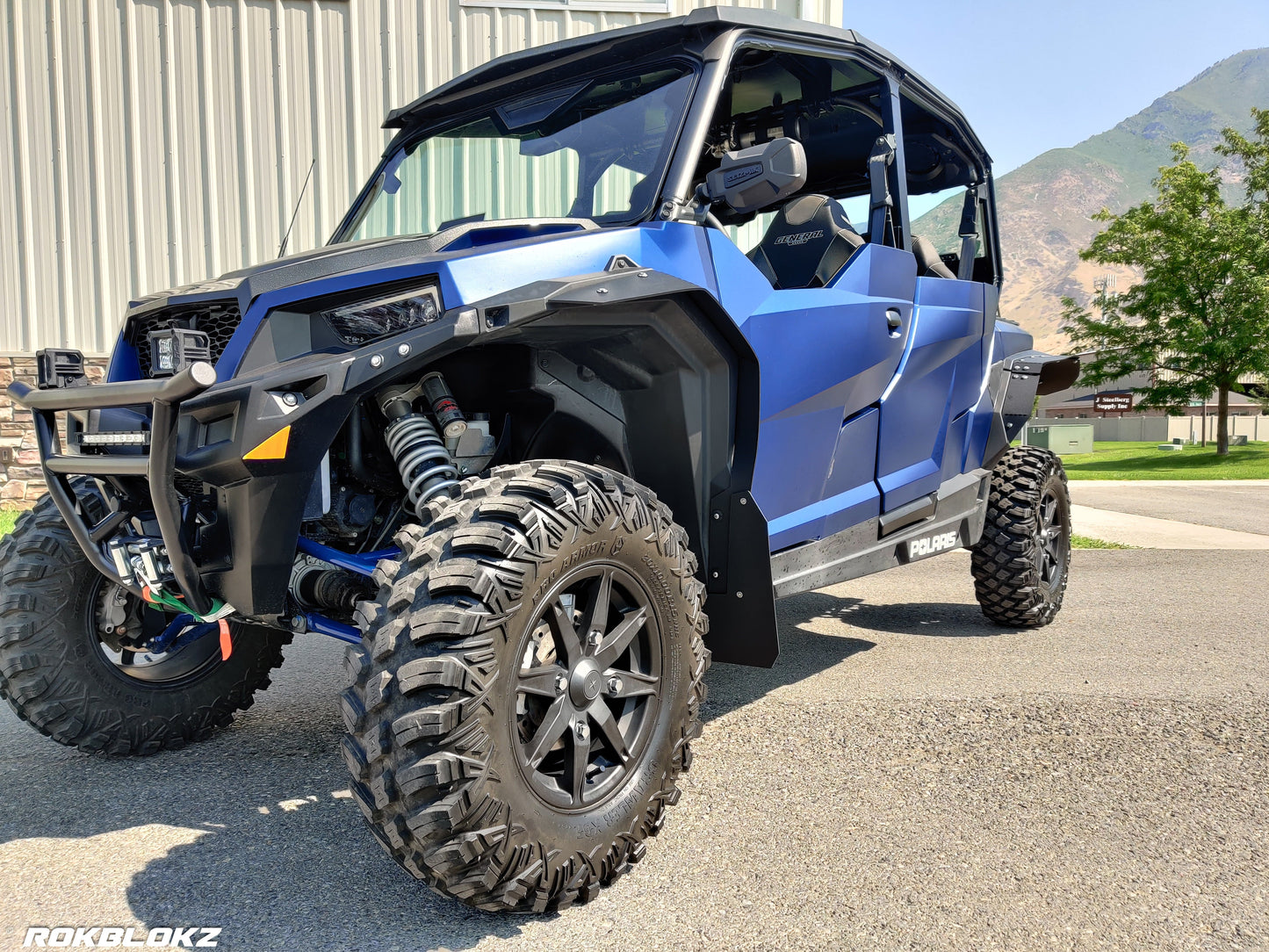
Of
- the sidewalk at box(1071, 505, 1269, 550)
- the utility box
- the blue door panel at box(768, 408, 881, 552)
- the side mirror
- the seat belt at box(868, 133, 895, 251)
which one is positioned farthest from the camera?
the utility box

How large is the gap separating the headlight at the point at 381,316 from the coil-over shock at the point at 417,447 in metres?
0.25

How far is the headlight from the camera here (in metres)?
2.36

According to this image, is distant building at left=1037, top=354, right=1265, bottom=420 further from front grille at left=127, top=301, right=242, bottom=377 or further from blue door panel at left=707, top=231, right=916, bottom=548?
front grille at left=127, top=301, right=242, bottom=377

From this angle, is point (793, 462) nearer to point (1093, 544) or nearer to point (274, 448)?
point (274, 448)

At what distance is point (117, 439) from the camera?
258 centimetres

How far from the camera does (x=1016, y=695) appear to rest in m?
4.11

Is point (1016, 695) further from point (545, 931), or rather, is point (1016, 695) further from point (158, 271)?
point (158, 271)

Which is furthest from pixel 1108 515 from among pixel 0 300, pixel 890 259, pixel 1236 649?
pixel 0 300

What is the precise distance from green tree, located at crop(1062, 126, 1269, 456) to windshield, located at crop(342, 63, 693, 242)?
26709mm

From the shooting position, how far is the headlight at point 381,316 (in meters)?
2.36

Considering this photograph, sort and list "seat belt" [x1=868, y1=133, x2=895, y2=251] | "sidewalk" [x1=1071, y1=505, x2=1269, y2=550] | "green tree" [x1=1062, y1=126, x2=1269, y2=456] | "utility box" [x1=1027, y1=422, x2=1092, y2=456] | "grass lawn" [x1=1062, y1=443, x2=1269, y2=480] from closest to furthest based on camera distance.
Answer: "seat belt" [x1=868, y1=133, x2=895, y2=251], "sidewalk" [x1=1071, y1=505, x2=1269, y2=550], "grass lawn" [x1=1062, y1=443, x2=1269, y2=480], "green tree" [x1=1062, y1=126, x2=1269, y2=456], "utility box" [x1=1027, y1=422, x2=1092, y2=456]

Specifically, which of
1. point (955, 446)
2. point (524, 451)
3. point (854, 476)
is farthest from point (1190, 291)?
point (524, 451)

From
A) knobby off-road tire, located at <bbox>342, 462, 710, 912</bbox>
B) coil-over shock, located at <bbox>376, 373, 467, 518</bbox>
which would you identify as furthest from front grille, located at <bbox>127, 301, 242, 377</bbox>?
knobby off-road tire, located at <bbox>342, 462, 710, 912</bbox>

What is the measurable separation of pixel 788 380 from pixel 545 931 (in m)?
1.81
